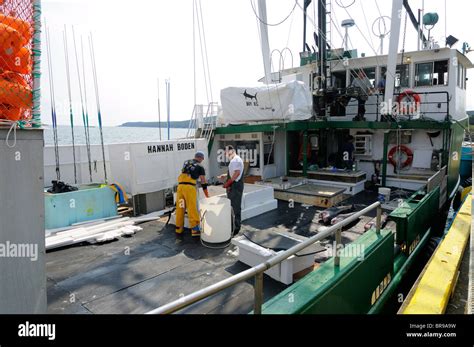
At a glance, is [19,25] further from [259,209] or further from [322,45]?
[322,45]

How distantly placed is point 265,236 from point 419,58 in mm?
9377

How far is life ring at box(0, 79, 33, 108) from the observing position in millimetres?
1922

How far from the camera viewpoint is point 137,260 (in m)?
5.39

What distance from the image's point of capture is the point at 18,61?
204 centimetres

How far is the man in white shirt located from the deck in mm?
507

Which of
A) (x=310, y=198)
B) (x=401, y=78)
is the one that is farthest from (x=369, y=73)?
(x=310, y=198)

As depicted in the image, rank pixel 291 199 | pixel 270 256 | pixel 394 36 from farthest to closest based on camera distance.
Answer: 1. pixel 394 36
2. pixel 291 199
3. pixel 270 256

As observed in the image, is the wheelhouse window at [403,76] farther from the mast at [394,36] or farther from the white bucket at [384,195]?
the white bucket at [384,195]

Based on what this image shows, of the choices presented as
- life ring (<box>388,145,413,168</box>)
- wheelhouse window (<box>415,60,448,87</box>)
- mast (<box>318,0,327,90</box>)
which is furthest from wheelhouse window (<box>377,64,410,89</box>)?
life ring (<box>388,145,413,168</box>)

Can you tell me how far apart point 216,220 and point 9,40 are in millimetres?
4286

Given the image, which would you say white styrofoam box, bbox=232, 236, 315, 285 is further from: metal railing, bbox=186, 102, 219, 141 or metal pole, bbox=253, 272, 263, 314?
metal railing, bbox=186, 102, 219, 141

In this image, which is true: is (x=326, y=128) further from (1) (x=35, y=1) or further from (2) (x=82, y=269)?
(1) (x=35, y=1)
